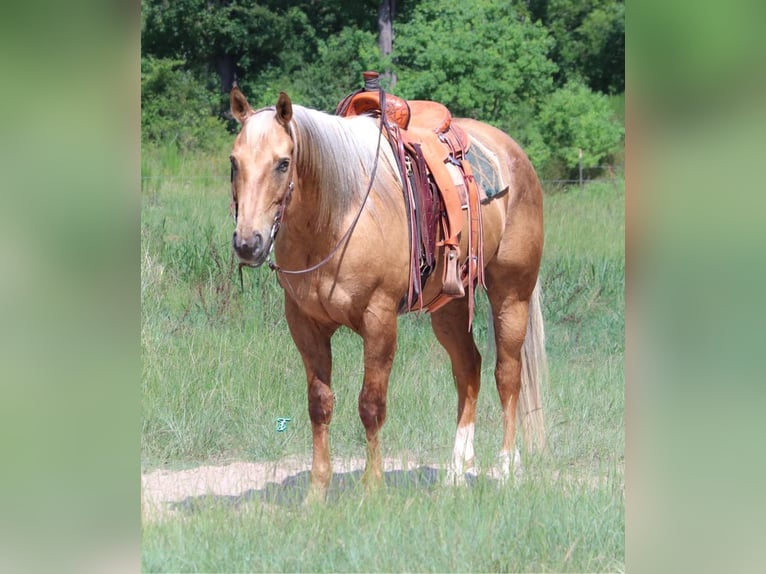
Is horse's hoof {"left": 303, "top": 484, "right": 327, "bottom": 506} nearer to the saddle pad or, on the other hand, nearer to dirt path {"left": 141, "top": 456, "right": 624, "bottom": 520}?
dirt path {"left": 141, "top": 456, "right": 624, "bottom": 520}

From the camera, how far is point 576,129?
1507 cm

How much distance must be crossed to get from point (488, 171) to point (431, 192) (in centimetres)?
52

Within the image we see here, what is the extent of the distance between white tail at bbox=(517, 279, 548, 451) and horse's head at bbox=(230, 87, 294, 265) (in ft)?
6.23

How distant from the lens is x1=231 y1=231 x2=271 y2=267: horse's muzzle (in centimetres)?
312

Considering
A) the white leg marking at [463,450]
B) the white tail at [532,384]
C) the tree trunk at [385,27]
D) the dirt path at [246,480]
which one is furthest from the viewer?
the tree trunk at [385,27]

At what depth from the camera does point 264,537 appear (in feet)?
11.1

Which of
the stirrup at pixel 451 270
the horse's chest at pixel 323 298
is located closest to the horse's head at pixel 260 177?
the horse's chest at pixel 323 298

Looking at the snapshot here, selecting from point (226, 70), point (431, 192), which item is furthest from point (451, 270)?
Result: point (226, 70)

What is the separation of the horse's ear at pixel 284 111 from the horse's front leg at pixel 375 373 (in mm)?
844

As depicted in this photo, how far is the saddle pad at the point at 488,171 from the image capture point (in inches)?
174

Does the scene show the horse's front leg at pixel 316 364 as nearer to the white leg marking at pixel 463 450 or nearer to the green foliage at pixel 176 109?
the white leg marking at pixel 463 450

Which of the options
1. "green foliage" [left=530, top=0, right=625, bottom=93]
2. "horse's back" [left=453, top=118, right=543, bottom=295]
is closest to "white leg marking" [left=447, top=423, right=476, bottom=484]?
"horse's back" [left=453, top=118, right=543, bottom=295]
